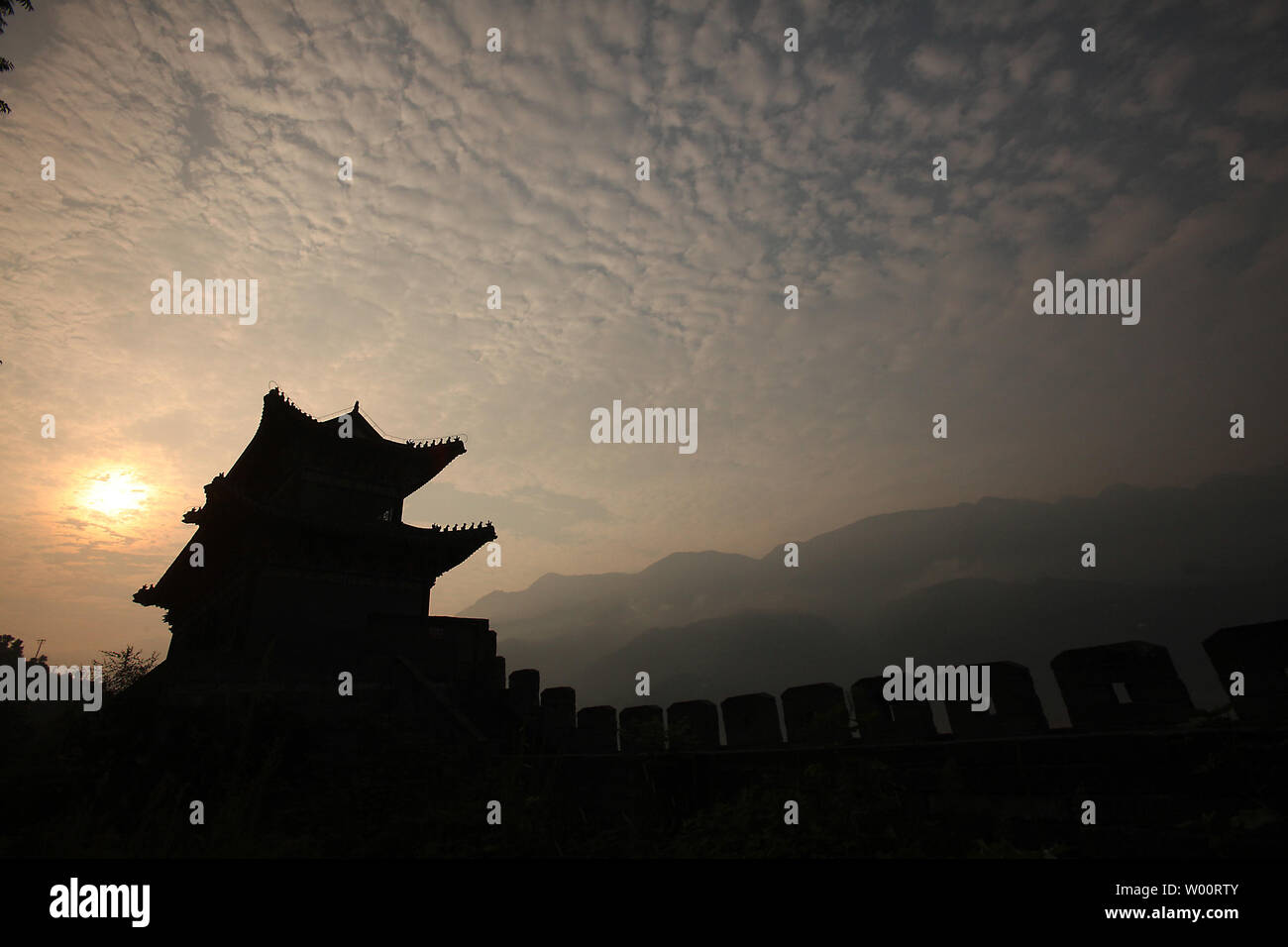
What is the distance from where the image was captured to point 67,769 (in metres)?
7.96

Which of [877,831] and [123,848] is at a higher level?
[877,831]

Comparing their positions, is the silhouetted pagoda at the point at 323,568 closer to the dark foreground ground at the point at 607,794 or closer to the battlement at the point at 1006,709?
the dark foreground ground at the point at 607,794

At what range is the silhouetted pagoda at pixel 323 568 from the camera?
13.6 m

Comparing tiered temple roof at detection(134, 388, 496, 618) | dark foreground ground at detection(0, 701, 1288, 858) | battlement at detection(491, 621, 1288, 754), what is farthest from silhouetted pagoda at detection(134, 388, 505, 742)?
battlement at detection(491, 621, 1288, 754)

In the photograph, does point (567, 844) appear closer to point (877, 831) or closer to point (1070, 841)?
point (877, 831)

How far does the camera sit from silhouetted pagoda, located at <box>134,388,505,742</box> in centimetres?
1359

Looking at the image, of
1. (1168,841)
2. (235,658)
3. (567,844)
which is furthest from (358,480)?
(1168,841)

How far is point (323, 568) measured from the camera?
55.9 feet

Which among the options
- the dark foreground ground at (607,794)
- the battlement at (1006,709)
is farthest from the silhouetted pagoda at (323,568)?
the battlement at (1006,709)

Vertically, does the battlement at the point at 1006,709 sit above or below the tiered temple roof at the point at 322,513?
below

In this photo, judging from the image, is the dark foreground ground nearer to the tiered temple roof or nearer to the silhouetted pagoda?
the silhouetted pagoda

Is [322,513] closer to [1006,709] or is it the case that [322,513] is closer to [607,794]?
[607,794]

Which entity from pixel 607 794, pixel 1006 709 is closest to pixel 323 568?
pixel 607 794
